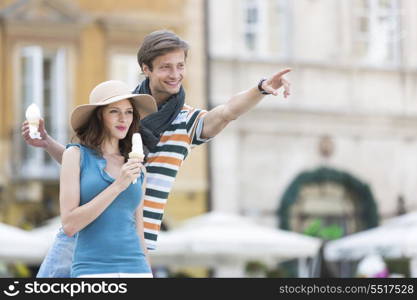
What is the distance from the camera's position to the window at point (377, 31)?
1101 inches

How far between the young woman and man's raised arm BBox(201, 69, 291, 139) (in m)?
0.47

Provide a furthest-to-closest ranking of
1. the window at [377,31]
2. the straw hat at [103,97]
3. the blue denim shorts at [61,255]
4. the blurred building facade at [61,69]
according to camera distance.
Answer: the window at [377,31] < the blurred building facade at [61,69] < the blue denim shorts at [61,255] < the straw hat at [103,97]

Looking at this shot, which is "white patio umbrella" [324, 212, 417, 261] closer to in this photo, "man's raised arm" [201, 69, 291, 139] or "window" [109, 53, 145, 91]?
"window" [109, 53, 145, 91]

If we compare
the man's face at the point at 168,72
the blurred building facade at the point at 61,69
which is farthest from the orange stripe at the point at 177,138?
the blurred building facade at the point at 61,69

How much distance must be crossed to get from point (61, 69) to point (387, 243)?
26.4 ft

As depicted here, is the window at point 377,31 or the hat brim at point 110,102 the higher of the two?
the window at point 377,31

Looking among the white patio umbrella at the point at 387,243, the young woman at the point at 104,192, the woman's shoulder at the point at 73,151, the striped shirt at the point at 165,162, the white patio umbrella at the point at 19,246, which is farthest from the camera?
the white patio umbrella at the point at 387,243

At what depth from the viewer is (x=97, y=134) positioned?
5.62 metres

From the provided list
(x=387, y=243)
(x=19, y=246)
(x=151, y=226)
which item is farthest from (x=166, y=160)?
(x=387, y=243)

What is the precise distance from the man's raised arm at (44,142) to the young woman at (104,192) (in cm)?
33

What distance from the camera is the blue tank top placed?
5418 millimetres

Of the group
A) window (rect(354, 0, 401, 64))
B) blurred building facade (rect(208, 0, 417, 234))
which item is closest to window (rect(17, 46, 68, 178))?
blurred building facade (rect(208, 0, 417, 234))

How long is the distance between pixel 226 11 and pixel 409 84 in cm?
430

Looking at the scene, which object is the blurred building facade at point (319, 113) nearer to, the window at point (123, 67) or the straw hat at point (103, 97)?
the window at point (123, 67)
